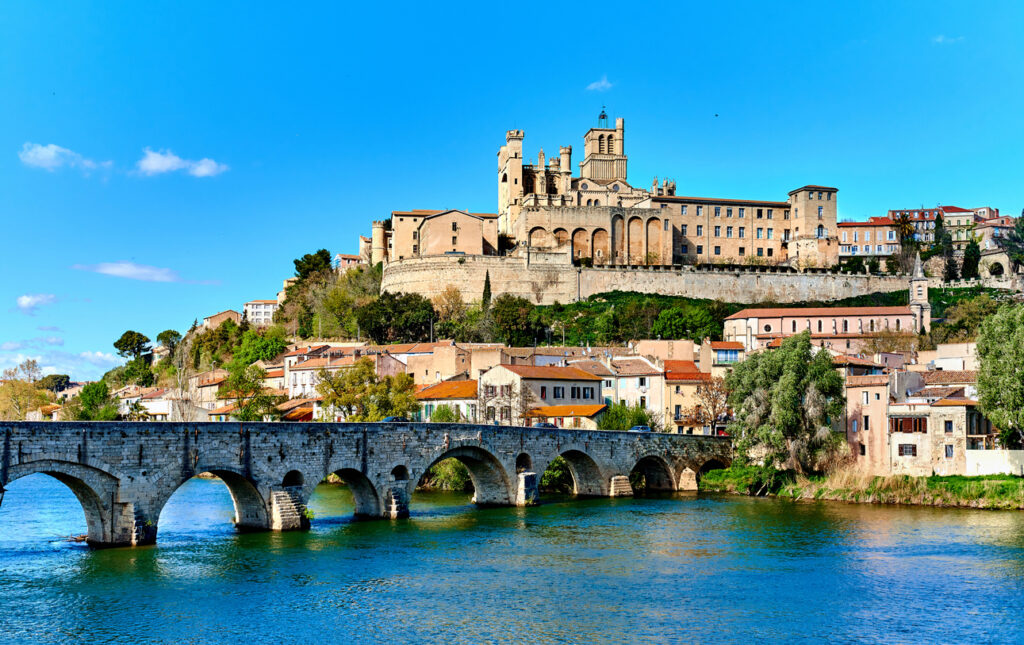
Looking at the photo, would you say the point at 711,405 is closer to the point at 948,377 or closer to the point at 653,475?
the point at 653,475

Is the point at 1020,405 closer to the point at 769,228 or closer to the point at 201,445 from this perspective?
the point at 201,445

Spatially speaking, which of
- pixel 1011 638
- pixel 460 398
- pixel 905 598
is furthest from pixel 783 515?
pixel 460 398

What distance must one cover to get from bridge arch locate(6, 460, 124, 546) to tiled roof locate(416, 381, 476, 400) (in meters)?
31.3

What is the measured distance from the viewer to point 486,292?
3716 inches

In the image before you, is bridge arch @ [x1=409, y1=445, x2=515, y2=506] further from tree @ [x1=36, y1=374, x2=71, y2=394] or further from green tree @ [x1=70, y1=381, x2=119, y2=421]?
tree @ [x1=36, y1=374, x2=71, y2=394]

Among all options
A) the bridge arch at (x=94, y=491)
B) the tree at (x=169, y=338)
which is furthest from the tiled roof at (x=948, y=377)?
the tree at (x=169, y=338)

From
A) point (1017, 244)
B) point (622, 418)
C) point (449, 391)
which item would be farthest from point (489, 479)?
point (1017, 244)

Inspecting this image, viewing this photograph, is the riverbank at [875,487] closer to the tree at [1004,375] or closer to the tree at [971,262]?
the tree at [1004,375]

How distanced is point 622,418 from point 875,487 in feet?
50.2

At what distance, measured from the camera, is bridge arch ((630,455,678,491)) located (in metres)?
53.3

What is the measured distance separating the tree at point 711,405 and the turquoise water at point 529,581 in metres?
18.3

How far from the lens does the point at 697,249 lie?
4338 inches

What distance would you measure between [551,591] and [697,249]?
3367 inches

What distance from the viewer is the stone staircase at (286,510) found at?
35000 millimetres
